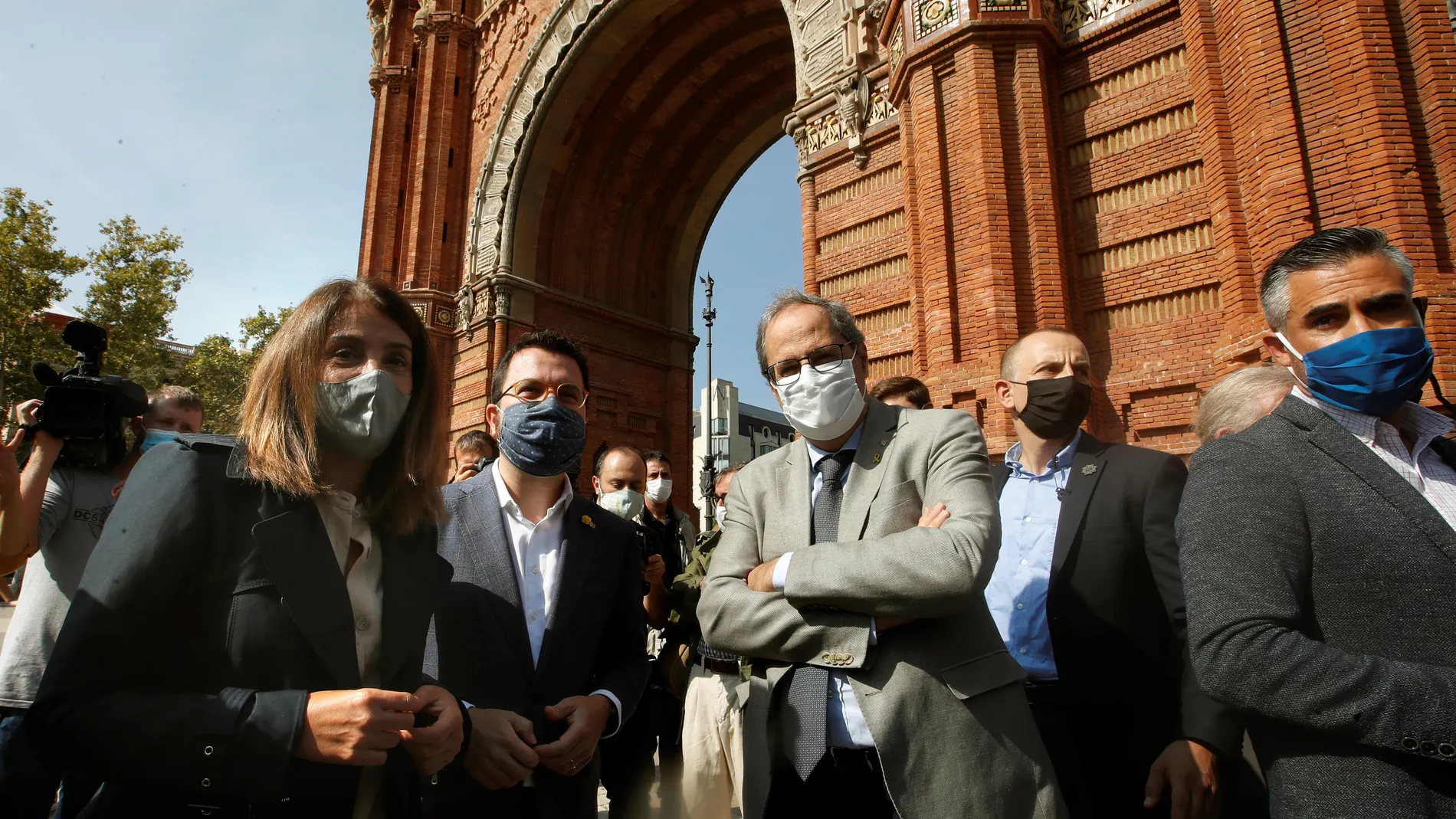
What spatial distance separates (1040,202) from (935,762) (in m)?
6.02

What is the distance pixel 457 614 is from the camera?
204cm

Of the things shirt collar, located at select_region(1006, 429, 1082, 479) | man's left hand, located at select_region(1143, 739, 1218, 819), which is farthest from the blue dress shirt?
man's left hand, located at select_region(1143, 739, 1218, 819)

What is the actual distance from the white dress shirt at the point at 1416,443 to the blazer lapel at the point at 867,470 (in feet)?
3.03

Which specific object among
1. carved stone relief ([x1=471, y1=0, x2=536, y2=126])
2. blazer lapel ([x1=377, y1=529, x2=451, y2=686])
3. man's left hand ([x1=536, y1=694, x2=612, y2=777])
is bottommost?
man's left hand ([x1=536, y1=694, x2=612, y2=777])

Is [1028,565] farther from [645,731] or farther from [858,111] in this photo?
[858,111]

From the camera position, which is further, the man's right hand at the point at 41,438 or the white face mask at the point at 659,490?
the white face mask at the point at 659,490

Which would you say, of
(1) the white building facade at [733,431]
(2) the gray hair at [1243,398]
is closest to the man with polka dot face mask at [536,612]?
(2) the gray hair at [1243,398]

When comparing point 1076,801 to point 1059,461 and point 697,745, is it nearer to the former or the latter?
point 1059,461

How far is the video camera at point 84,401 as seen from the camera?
105 inches

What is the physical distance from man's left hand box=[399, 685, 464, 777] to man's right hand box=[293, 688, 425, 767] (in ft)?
0.46

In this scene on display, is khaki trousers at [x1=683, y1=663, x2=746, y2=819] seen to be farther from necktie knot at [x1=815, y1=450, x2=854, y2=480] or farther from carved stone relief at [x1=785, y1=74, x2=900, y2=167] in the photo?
carved stone relief at [x1=785, y1=74, x2=900, y2=167]

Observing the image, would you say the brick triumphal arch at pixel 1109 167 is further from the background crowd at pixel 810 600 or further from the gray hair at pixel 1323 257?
the gray hair at pixel 1323 257

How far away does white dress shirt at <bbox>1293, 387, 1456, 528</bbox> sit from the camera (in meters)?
1.48

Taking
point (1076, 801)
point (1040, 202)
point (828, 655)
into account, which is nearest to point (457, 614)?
point (828, 655)
